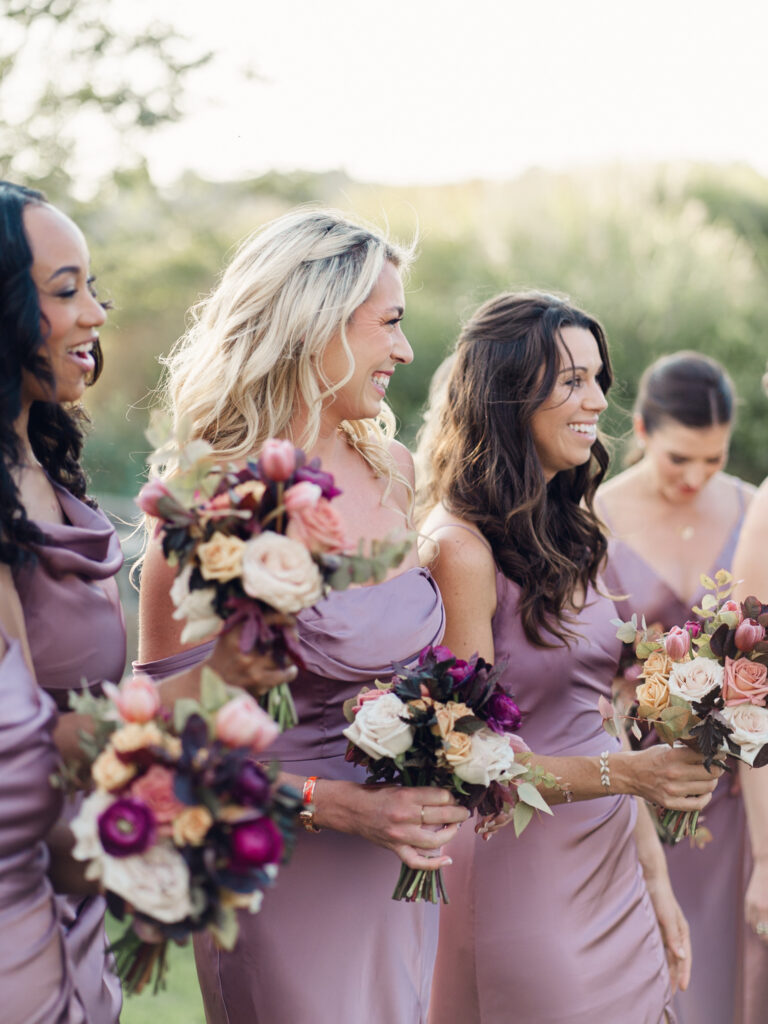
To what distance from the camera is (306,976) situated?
3.02 meters

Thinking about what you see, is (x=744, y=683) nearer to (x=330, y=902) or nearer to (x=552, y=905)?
(x=552, y=905)

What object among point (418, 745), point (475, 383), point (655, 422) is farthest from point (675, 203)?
point (418, 745)

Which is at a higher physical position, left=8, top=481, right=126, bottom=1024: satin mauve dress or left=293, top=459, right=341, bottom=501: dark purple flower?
left=293, top=459, right=341, bottom=501: dark purple flower

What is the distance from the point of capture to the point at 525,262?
17375 millimetres

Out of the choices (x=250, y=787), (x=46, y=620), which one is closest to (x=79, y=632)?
(x=46, y=620)

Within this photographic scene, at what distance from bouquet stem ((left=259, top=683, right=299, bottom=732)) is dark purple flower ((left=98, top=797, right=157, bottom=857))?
0.56 meters

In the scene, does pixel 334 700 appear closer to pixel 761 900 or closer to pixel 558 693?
pixel 558 693

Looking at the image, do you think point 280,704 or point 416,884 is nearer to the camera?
point 280,704

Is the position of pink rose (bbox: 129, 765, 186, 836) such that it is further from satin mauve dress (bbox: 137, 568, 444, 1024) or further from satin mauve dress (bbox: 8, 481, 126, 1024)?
satin mauve dress (bbox: 137, 568, 444, 1024)

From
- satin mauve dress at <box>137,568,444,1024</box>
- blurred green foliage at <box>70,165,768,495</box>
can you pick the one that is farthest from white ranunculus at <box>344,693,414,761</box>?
blurred green foliage at <box>70,165,768,495</box>

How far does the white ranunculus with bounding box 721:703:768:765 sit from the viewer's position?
117 inches

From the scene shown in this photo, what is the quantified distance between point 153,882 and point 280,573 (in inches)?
23.1

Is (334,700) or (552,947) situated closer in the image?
(334,700)

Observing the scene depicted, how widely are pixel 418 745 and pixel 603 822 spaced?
4.08 ft
